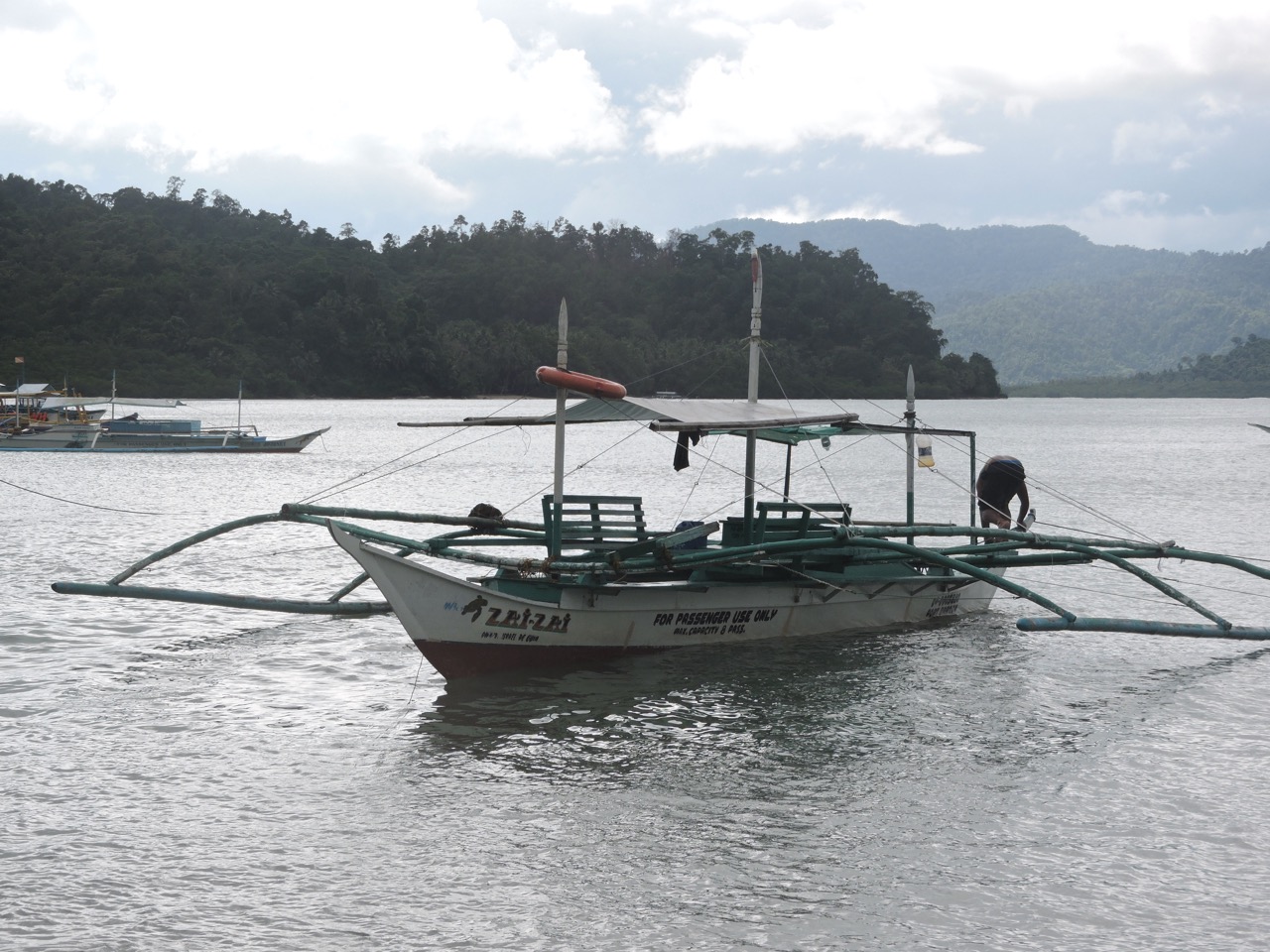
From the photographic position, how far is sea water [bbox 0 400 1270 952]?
8.19m

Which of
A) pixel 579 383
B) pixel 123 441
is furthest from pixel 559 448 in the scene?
pixel 123 441

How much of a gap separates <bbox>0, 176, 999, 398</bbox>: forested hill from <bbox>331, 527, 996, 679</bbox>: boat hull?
4067 inches

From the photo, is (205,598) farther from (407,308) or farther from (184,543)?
(407,308)

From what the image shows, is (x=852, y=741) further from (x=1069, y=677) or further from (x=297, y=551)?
(x=297, y=551)

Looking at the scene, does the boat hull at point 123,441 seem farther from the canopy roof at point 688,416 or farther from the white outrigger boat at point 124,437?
the canopy roof at point 688,416

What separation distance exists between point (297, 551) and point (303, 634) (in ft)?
30.1

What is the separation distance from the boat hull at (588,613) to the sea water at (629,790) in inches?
12.5

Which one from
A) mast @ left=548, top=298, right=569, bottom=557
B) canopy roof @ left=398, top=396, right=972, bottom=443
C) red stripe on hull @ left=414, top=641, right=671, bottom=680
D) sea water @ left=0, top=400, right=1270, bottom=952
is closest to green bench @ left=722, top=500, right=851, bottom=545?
canopy roof @ left=398, top=396, right=972, bottom=443

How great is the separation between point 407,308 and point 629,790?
139m

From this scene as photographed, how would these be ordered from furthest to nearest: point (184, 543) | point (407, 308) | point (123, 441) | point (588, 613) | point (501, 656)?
point (407, 308), point (123, 441), point (184, 543), point (588, 613), point (501, 656)

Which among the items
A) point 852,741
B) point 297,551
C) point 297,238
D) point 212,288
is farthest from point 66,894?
point 297,238

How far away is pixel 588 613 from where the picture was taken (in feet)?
46.2

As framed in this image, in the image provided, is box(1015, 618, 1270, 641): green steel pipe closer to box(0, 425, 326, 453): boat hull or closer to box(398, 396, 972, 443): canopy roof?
Answer: box(398, 396, 972, 443): canopy roof

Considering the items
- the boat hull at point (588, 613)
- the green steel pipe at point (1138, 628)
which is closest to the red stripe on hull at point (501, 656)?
the boat hull at point (588, 613)
